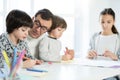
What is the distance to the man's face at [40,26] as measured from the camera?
1562mm

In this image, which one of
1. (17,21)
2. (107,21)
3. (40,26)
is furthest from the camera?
(107,21)

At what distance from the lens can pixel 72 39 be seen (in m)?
3.01

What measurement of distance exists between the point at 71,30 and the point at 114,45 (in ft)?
3.52

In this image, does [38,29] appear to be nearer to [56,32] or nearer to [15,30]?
[56,32]

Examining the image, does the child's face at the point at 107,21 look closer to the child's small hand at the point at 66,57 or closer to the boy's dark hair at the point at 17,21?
the child's small hand at the point at 66,57

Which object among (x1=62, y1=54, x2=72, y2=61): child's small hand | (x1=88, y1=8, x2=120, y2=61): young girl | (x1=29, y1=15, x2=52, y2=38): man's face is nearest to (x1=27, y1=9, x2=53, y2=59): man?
(x1=29, y1=15, x2=52, y2=38): man's face

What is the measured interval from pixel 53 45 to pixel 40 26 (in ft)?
0.46

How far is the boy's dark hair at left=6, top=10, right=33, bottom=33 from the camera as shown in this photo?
1.31 meters

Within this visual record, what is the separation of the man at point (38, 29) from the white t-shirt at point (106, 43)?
0.56 m

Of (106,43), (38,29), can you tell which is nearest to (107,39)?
(106,43)

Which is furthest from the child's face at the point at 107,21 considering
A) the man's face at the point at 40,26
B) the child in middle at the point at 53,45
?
the man's face at the point at 40,26

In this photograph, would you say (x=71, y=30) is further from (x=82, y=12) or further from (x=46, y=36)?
(x=46, y=36)

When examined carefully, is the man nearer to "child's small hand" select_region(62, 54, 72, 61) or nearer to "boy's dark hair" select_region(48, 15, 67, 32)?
"boy's dark hair" select_region(48, 15, 67, 32)

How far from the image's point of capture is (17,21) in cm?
132
